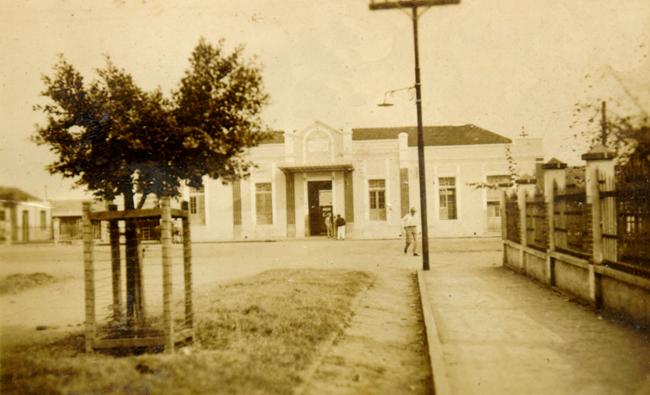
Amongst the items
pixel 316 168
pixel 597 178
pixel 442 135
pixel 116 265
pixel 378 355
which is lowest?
pixel 378 355

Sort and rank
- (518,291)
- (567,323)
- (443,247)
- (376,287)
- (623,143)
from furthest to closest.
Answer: (443,247) < (376,287) < (518,291) < (623,143) < (567,323)

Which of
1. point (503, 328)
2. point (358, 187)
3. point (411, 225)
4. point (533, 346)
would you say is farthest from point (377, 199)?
point (533, 346)

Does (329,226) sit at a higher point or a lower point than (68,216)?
lower

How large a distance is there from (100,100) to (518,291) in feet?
26.9

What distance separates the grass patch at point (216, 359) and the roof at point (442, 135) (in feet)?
87.3

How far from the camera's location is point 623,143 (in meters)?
10.1

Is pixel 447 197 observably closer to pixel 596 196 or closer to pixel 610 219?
pixel 596 196

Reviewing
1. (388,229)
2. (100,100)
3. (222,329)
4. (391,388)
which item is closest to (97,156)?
(100,100)

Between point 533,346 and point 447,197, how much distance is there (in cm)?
2739

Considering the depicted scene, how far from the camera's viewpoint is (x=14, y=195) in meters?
8.27

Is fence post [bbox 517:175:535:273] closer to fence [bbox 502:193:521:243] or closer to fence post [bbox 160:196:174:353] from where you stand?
fence [bbox 502:193:521:243]

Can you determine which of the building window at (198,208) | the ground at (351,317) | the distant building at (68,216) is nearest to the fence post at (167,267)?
the ground at (351,317)

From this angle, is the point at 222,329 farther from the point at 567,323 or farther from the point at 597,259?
the point at 597,259

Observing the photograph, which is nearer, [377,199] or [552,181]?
[552,181]
